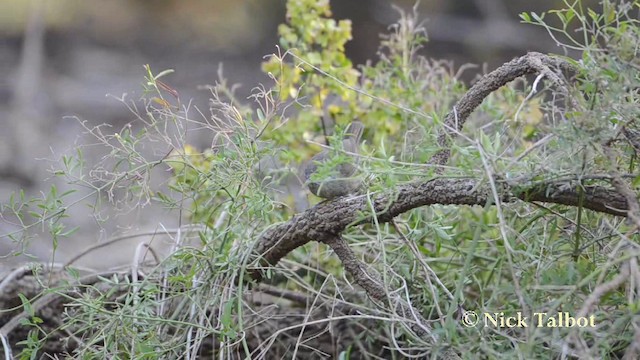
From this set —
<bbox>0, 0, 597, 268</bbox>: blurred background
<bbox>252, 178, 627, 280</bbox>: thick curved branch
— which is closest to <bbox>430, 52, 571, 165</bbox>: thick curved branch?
<bbox>252, 178, 627, 280</bbox>: thick curved branch

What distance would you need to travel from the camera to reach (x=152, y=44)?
3850 millimetres

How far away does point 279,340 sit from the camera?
4.55 ft

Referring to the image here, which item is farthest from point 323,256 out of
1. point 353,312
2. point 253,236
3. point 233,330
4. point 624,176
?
point 624,176

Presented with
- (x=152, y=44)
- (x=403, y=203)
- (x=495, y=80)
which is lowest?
(x=152, y=44)

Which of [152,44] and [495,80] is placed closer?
[495,80]

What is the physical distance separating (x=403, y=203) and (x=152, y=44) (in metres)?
3.02

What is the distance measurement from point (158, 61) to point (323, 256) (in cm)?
254

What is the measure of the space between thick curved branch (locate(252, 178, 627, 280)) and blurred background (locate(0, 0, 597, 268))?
7.64ft

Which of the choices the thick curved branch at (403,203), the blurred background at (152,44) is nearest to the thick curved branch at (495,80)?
the thick curved branch at (403,203)

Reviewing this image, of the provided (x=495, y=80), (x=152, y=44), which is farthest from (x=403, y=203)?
(x=152, y=44)

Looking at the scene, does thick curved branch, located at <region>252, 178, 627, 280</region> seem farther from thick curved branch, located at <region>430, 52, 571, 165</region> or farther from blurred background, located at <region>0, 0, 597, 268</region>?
blurred background, located at <region>0, 0, 597, 268</region>

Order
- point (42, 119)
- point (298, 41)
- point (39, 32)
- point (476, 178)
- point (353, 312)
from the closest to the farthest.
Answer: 1. point (476, 178)
2. point (353, 312)
3. point (298, 41)
4. point (42, 119)
5. point (39, 32)

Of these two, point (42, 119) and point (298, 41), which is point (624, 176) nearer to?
point (298, 41)

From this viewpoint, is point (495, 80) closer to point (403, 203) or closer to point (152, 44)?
point (403, 203)
